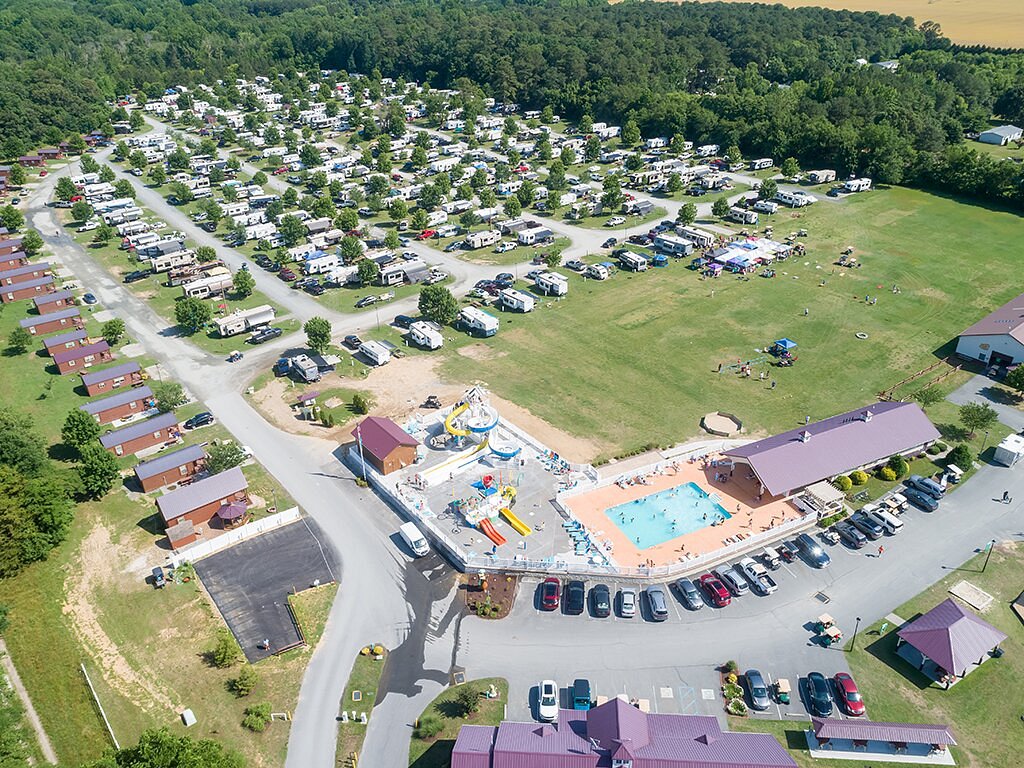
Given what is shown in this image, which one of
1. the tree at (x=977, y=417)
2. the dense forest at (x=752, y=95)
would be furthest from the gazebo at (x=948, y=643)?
the dense forest at (x=752, y=95)

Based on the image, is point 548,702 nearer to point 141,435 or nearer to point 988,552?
point 988,552

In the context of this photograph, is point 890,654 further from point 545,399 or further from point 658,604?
point 545,399

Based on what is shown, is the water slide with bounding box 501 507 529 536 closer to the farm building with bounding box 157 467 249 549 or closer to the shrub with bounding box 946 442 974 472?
the farm building with bounding box 157 467 249 549

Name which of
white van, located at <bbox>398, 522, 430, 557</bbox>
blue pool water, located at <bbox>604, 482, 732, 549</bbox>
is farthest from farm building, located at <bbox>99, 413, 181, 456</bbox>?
blue pool water, located at <bbox>604, 482, 732, 549</bbox>

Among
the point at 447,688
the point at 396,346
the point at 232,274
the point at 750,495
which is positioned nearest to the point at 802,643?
the point at 750,495

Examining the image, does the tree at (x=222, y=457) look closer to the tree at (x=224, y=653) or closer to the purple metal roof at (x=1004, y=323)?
the tree at (x=224, y=653)
